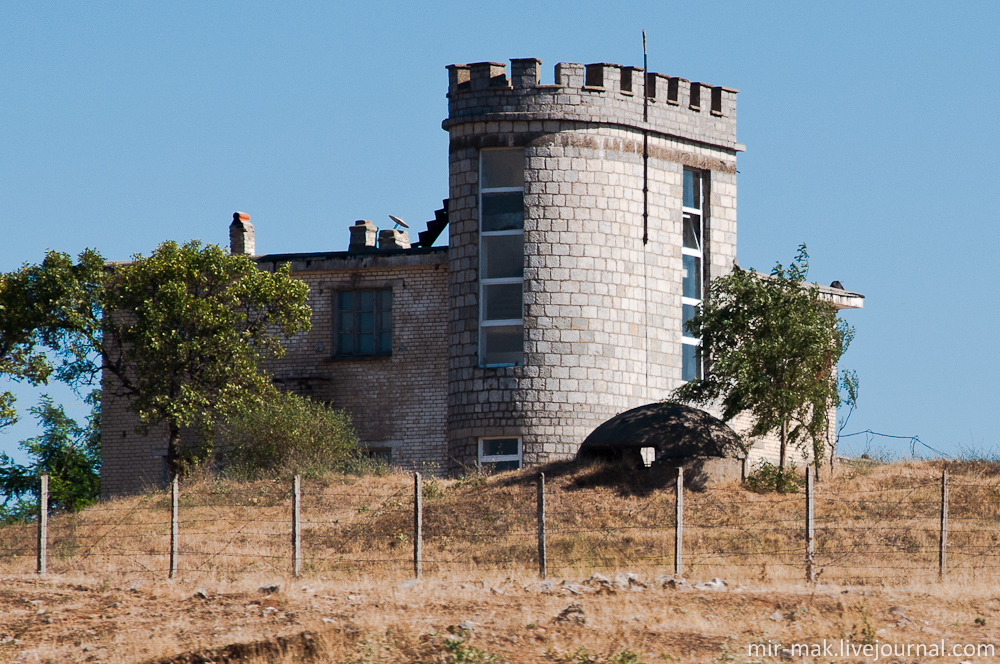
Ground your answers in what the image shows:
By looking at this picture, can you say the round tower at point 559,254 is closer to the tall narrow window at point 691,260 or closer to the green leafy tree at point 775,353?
the tall narrow window at point 691,260

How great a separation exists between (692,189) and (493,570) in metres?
16.1

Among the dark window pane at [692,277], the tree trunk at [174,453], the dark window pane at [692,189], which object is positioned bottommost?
the tree trunk at [174,453]

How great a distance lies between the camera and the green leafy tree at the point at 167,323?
3425cm

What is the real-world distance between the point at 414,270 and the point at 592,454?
7.77 meters

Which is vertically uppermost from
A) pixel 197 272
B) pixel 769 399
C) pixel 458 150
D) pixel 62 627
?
pixel 458 150

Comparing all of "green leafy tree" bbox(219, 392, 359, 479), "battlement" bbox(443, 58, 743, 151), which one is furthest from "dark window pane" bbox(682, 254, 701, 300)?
"green leafy tree" bbox(219, 392, 359, 479)

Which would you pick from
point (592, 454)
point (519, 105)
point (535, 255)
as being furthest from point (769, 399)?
point (519, 105)

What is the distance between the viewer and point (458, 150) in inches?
1409

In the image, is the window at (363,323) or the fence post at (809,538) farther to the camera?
the window at (363,323)

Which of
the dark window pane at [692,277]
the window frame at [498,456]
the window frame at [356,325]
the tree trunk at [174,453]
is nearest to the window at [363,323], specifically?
the window frame at [356,325]

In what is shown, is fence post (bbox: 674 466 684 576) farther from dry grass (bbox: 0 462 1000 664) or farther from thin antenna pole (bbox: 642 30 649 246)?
thin antenna pole (bbox: 642 30 649 246)

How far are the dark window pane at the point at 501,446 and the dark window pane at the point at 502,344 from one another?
1.86m

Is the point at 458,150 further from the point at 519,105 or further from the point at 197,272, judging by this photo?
the point at 197,272

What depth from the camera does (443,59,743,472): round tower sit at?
34312 mm
